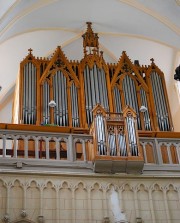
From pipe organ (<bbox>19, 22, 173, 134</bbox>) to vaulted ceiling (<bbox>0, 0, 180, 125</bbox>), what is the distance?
4.28 feet

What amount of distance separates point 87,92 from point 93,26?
139 inches

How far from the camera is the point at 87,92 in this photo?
14.4 metres

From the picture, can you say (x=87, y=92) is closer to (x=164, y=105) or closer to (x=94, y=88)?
(x=94, y=88)

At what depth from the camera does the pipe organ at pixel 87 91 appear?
13.7 metres

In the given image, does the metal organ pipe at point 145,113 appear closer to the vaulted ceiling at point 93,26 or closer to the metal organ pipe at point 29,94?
the vaulted ceiling at point 93,26

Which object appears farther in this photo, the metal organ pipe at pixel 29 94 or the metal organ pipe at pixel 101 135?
the metal organ pipe at pixel 29 94

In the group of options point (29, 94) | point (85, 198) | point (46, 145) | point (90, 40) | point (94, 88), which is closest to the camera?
point (85, 198)

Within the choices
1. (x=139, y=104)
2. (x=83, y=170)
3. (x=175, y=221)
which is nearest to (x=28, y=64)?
(x=139, y=104)

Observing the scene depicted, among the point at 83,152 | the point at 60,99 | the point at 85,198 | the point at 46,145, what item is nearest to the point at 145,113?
the point at 60,99

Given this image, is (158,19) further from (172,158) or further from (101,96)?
(172,158)

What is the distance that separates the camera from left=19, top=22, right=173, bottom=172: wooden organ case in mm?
13680

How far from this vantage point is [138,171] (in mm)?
11016

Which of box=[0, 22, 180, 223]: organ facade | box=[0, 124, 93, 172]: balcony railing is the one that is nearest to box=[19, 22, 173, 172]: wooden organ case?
box=[0, 22, 180, 223]: organ facade

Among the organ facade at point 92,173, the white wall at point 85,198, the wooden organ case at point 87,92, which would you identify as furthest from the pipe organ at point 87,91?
the white wall at point 85,198
